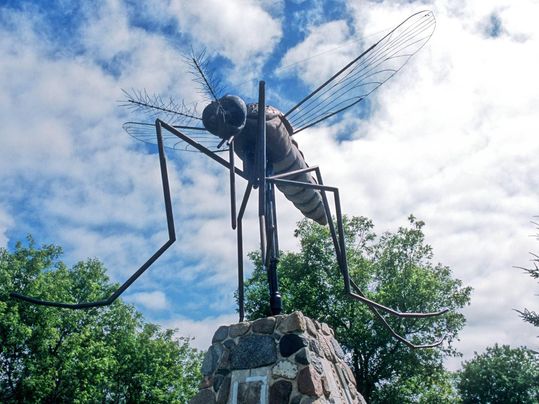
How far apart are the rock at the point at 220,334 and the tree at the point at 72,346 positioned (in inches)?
652

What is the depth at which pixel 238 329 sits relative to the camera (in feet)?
15.0

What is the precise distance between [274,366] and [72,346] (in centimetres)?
1884

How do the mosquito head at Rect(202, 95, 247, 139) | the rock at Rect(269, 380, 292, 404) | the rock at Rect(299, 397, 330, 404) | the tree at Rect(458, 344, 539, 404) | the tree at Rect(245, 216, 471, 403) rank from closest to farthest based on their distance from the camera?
the rock at Rect(299, 397, 330, 404) < the rock at Rect(269, 380, 292, 404) < the mosquito head at Rect(202, 95, 247, 139) < the tree at Rect(245, 216, 471, 403) < the tree at Rect(458, 344, 539, 404)

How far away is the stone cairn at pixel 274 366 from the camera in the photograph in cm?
399

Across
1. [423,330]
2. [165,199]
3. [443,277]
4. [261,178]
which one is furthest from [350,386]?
[443,277]

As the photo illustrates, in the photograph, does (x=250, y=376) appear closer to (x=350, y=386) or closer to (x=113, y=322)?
(x=350, y=386)

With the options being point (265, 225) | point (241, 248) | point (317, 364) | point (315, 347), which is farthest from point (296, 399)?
point (241, 248)

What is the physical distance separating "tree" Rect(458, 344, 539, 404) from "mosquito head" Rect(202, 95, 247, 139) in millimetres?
29338

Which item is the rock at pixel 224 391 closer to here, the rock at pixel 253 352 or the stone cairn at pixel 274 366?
the stone cairn at pixel 274 366

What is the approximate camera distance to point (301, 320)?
425 centimetres

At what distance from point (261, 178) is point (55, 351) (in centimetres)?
1970

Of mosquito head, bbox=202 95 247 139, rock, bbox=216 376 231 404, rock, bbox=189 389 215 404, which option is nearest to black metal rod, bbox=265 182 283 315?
mosquito head, bbox=202 95 247 139

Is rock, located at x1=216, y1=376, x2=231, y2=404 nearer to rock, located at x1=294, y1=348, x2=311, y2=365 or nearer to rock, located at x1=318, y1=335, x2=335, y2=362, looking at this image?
rock, located at x1=294, y1=348, x2=311, y2=365

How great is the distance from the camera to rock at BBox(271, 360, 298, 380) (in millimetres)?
4029
